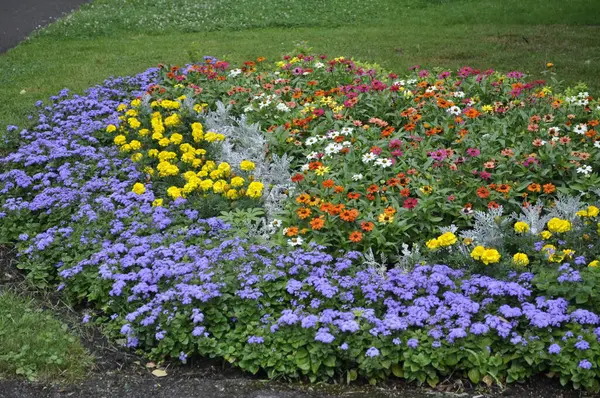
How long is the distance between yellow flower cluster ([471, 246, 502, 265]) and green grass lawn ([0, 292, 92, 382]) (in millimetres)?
2193

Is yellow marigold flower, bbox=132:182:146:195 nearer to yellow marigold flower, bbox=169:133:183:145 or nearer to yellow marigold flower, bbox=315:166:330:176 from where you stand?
yellow marigold flower, bbox=169:133:183:145

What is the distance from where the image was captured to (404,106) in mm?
6512

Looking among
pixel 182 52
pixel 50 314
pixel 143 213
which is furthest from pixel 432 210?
pixel 182 52

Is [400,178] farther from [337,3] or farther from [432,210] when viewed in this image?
[337,3]

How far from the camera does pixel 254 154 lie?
603 centimetres

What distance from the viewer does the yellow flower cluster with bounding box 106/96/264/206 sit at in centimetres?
525

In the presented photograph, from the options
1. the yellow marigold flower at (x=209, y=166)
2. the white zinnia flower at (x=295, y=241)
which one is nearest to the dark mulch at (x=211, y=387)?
the white zinnia flower at (x=295, y=241)

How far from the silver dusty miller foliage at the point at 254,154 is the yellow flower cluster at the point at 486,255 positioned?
1.45 meters

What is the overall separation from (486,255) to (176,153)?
2891mm

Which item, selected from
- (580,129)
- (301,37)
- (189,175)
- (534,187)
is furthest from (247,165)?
(301,37)

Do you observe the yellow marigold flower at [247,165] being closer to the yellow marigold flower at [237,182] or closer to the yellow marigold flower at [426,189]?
the yellow marigold flower at [237,182]

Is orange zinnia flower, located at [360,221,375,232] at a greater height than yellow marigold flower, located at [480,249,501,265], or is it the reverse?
orange zinnia flower, located at [360,221,375,232]

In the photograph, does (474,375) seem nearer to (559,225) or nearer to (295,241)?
(559,225)

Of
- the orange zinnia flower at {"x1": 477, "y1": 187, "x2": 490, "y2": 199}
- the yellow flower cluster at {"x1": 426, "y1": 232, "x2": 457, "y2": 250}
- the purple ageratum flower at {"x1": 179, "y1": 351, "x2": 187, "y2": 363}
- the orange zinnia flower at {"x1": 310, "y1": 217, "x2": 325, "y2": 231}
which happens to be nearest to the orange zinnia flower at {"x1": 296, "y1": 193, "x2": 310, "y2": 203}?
the orange zinnia flower at {"x1": 310, "y1": 217, "x2": 325, "y2": 231}
